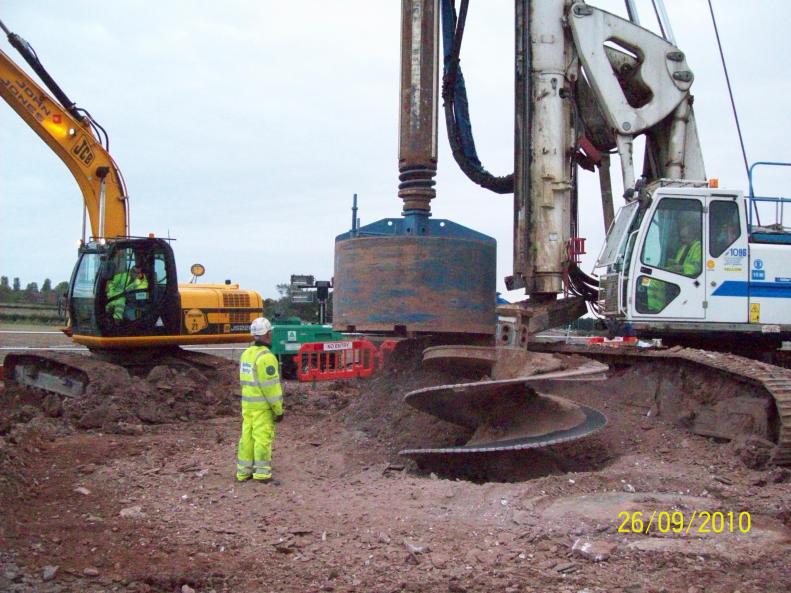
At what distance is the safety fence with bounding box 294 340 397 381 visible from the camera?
554 inches

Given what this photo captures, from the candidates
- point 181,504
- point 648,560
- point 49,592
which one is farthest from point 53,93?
point 648,560

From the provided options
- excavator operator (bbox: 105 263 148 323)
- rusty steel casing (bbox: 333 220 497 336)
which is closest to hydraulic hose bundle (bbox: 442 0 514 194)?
rusty steel casing (bbox: 333 220 497 336)

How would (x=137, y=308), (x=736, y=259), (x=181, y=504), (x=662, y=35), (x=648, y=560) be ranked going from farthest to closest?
(x=137, y=308) → (x=662, y=35) → (x=736, y=259) → (x=181, y=504) → (x=648, y=560)

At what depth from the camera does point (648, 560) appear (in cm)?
437

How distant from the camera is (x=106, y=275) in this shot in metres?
10.7

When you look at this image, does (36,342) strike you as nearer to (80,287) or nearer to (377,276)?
(80,287)

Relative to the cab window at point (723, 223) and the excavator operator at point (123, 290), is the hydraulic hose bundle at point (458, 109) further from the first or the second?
the excavator operator at point (123, 290)

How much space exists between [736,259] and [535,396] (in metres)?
2.50

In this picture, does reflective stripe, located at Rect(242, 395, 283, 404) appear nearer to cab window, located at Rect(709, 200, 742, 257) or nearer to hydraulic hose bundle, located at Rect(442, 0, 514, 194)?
hydraulic hose bundle, located at Rect(442, 0, 514, 194)

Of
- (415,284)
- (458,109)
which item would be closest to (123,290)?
(458,109)

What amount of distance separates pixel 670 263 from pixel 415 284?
2676 millimetres

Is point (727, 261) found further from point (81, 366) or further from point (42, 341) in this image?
point (42, 341)

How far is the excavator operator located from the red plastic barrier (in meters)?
3.68
